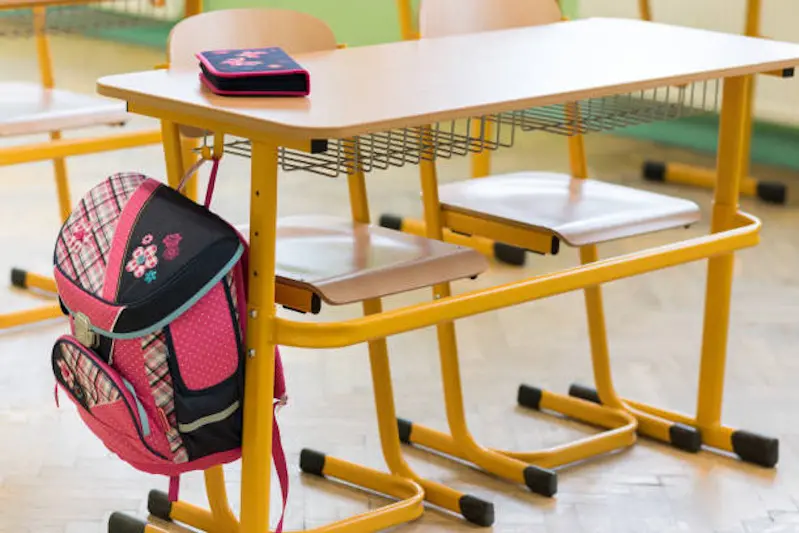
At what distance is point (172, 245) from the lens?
1.91 meters

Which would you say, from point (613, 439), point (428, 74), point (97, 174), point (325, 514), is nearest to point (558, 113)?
point (428, 74)

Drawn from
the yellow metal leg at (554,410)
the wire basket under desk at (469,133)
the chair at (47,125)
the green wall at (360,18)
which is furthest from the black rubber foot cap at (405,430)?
the green wall at (360,18)

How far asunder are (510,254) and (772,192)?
1.17 metres

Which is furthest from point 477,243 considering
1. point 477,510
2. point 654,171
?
point 477,510

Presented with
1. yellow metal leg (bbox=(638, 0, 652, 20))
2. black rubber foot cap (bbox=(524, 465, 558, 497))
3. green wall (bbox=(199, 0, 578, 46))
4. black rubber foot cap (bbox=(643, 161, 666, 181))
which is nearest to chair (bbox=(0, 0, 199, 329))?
black rubber foot cap (bbox=(524, 465, 558, 497))

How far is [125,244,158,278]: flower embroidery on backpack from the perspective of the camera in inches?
75.0

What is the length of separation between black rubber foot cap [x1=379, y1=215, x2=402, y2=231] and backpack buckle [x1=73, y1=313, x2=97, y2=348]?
229cm

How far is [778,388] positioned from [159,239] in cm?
168

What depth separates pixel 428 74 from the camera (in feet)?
7.38

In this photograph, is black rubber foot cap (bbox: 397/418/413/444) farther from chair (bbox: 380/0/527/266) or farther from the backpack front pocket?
chair (bbox: 380/0/527/266)

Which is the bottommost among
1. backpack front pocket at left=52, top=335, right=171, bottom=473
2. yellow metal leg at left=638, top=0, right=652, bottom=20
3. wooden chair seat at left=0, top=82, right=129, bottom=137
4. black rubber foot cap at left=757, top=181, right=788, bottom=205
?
black rubber foot cap at left=757, top=181, right=788, bottom=205

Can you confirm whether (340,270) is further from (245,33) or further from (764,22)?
(764,22)

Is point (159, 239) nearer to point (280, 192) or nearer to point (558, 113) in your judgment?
point (558, 113)

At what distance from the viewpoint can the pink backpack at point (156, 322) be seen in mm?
1896
